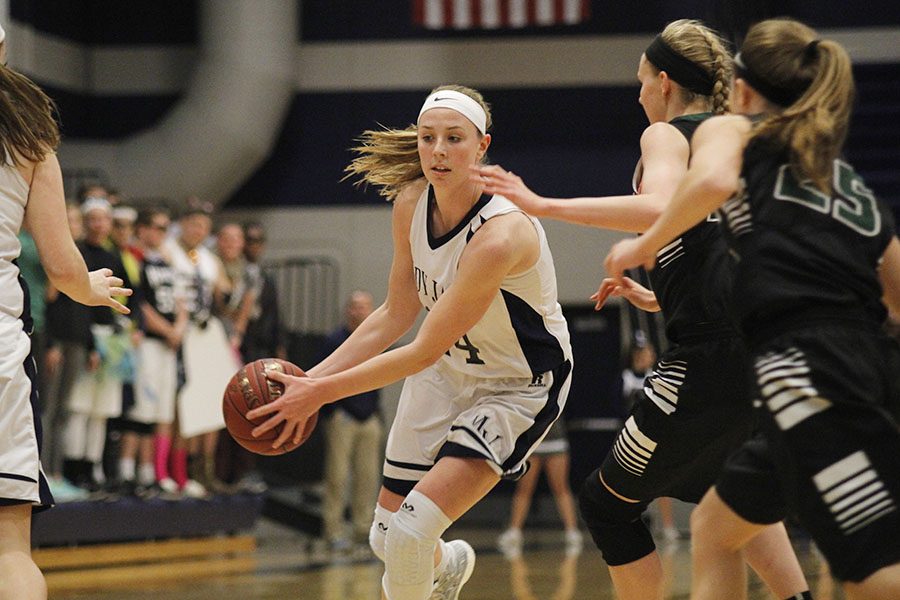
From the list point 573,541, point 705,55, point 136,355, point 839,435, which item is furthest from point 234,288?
point 839,435

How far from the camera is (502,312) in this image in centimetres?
384

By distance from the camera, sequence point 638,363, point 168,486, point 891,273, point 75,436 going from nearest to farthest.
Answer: point 891,273 < point 75,436 < point 168,486 < point 638,363

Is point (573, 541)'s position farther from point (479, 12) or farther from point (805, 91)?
point (805, 91)

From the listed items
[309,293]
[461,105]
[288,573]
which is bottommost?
[288,573]

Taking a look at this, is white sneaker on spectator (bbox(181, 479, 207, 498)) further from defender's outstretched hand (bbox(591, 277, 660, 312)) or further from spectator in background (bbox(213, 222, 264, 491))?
defender's outstretched hand (bbox(591, 277, 660, 312))

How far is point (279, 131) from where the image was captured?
12.7 m

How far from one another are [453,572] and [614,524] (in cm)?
60

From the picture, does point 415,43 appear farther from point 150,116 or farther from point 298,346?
point 298,346

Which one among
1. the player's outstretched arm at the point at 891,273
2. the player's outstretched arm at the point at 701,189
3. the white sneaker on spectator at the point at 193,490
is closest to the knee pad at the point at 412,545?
the player's outstretched arm at the point at 701,189

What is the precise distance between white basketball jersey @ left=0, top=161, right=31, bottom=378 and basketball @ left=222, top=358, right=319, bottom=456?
0.66 meters

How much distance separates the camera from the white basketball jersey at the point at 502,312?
3.83 metres

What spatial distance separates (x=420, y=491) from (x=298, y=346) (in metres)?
7.26

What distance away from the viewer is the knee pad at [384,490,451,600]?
3.63 metres

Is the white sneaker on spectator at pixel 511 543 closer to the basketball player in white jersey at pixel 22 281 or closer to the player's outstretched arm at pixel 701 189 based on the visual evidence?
the basketball player in white jersey at pixel 22 281
